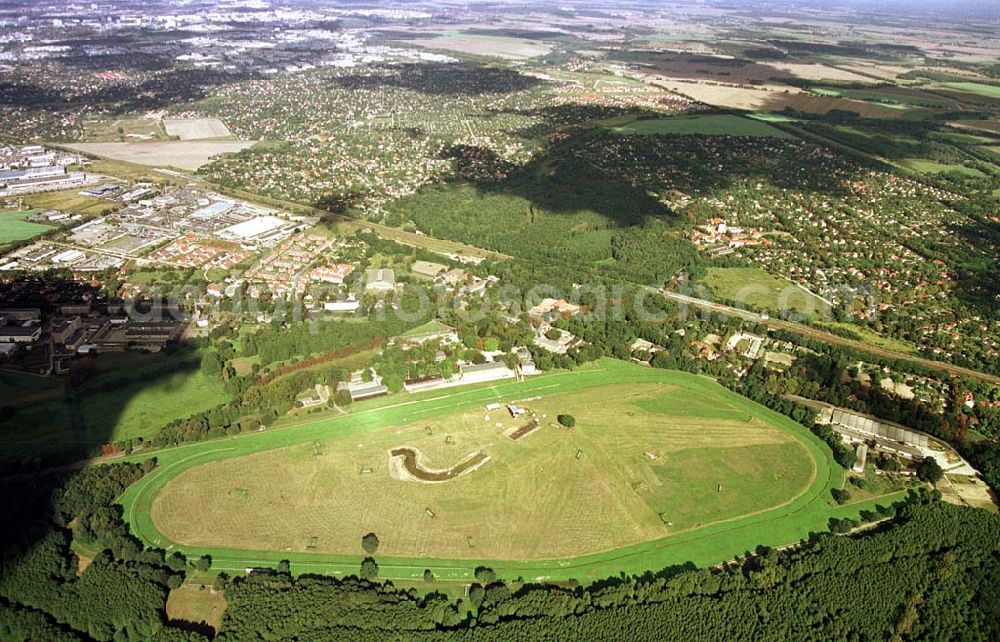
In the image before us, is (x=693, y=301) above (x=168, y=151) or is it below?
above

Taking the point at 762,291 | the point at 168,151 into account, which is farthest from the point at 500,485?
the point at 168,151

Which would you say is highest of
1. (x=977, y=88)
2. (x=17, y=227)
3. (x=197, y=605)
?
(x=977, y=88)

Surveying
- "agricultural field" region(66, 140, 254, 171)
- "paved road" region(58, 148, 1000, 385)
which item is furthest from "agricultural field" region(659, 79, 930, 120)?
"agricultural field" region(66, 140, 254, 171)

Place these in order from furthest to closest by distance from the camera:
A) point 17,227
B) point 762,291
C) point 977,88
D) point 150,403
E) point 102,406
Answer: point 977,88
point 17,227
point 762,291
point 150,403
point 102,406

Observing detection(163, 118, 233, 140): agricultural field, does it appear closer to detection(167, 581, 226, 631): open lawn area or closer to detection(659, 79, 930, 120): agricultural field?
detection(659, 79, 930, 120): agricultural field

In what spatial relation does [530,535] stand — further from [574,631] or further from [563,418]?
[563,418]

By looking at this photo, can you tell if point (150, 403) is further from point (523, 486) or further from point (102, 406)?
point (523, 486)

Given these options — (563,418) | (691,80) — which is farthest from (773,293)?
(691,80)
